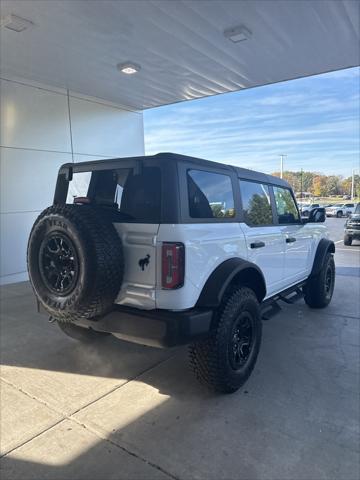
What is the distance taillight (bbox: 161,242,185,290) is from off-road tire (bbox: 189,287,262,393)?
1.68 feet

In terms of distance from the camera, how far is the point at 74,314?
254 cm

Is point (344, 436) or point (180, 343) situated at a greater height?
point (180, 343)

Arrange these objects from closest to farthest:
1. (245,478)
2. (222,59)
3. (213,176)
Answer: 1. (245,478)
2. (213,176)
3. (222,59)

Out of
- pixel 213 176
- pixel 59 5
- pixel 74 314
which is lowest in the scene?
pixel 74 314

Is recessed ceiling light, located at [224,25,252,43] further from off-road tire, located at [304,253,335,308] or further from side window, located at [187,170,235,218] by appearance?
off-road tire, located at [304,253,335,308]

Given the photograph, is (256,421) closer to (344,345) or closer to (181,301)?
(181,301)

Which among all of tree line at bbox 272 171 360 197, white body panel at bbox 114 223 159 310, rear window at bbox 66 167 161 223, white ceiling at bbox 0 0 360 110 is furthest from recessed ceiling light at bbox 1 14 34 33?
tree line at bbox 272 171 360 197

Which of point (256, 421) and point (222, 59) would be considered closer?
point (256, 421)

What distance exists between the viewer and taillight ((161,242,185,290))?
2461 mm

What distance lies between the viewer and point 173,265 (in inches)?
97.2

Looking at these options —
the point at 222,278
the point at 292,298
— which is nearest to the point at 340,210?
the point at 292,298

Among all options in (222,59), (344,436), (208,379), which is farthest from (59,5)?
(344,436)

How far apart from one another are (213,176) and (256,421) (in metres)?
1.94

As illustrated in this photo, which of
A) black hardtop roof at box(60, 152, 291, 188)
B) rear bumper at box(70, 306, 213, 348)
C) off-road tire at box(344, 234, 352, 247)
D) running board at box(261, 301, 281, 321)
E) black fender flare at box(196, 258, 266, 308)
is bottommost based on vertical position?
off-road tire at box(344, 234, 352, 247)
